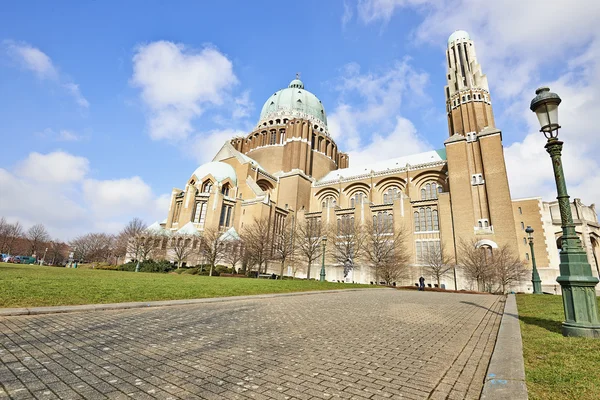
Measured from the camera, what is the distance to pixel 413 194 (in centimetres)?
3847

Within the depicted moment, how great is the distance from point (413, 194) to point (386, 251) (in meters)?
11.1

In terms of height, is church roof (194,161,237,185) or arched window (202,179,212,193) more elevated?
church roof (194,161,237,185)

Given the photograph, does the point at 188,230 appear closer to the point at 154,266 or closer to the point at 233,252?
the point at 154,266

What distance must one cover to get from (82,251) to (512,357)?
2974 inches

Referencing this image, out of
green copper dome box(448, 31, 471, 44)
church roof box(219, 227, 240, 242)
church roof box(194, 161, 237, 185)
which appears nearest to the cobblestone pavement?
church roof box(219, 227, 240, 242)

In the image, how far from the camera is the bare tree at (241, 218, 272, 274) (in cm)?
3111

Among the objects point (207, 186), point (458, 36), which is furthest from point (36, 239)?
point (458, 36)

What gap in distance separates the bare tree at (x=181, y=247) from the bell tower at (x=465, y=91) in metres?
36.7

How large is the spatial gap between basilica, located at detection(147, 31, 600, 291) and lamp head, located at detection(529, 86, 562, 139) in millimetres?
25926

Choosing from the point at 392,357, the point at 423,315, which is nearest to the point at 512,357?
the point at 392,357

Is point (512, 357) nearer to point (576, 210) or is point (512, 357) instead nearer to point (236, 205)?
point (236, 205)

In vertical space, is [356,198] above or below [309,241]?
above

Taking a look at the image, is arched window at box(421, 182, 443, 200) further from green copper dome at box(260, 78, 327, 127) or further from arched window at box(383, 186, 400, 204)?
green copper dome at box(260, 78, 327, 127)

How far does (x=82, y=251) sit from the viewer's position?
60062mm
